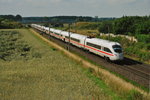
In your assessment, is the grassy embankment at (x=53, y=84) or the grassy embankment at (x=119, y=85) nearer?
the grassy embankment at (x=119, y=85)

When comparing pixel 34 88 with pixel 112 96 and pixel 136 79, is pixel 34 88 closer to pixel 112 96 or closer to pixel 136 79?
pixel 112 96

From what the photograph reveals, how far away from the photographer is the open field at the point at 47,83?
802 inches

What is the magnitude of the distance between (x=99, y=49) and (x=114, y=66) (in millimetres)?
5738

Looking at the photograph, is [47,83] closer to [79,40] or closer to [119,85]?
[119,85]

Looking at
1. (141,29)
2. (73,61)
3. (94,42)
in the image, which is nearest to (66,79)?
(73,61)

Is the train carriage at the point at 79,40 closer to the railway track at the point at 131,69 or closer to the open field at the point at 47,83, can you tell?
the railway track at the point at 131,69

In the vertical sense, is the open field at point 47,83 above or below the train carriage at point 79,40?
below

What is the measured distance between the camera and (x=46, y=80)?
26.0 m

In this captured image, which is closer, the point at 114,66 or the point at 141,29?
the point at 114,66

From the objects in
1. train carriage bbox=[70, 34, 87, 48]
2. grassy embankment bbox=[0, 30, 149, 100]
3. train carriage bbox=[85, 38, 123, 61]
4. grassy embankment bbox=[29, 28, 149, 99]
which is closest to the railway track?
train carriage bbox=[85, 38, 123, 61]

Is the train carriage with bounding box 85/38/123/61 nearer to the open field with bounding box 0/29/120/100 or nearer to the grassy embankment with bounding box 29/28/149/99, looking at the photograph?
the grassy embankment with bounding box 29/28/149/99

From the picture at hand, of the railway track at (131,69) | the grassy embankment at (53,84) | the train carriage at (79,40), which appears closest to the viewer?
the grassy embankment at (53,84)

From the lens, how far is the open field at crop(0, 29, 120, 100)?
20380mm

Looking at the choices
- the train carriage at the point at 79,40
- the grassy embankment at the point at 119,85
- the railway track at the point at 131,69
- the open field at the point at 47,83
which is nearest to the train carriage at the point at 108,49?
the railway track at the point at 131,69
